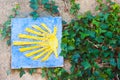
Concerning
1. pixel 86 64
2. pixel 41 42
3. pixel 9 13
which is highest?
pixel 9 13

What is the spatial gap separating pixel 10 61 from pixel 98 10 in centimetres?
78

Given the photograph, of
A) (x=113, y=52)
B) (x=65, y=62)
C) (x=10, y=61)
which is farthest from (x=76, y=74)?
(x=10, y=61)

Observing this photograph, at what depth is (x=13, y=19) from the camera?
2.82m

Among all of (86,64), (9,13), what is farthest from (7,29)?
(86,64)

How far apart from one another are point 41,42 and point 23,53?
16 centimetres

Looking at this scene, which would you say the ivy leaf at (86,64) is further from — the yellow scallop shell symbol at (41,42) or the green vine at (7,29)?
the green vine at (7,29)

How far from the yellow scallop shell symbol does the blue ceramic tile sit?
2 cm

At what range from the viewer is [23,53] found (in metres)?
2.76

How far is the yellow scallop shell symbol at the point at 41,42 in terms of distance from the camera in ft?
9.05

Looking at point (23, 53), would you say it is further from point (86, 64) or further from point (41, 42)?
point (86, 64)

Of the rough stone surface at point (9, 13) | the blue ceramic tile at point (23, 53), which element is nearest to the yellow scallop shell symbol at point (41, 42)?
the blue ceramic tile at point (23, 53)

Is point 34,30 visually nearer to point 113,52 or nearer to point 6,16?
point 6,16

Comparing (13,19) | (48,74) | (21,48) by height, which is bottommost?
(48,74)

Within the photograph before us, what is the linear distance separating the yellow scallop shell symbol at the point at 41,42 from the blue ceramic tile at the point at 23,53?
2 cm
